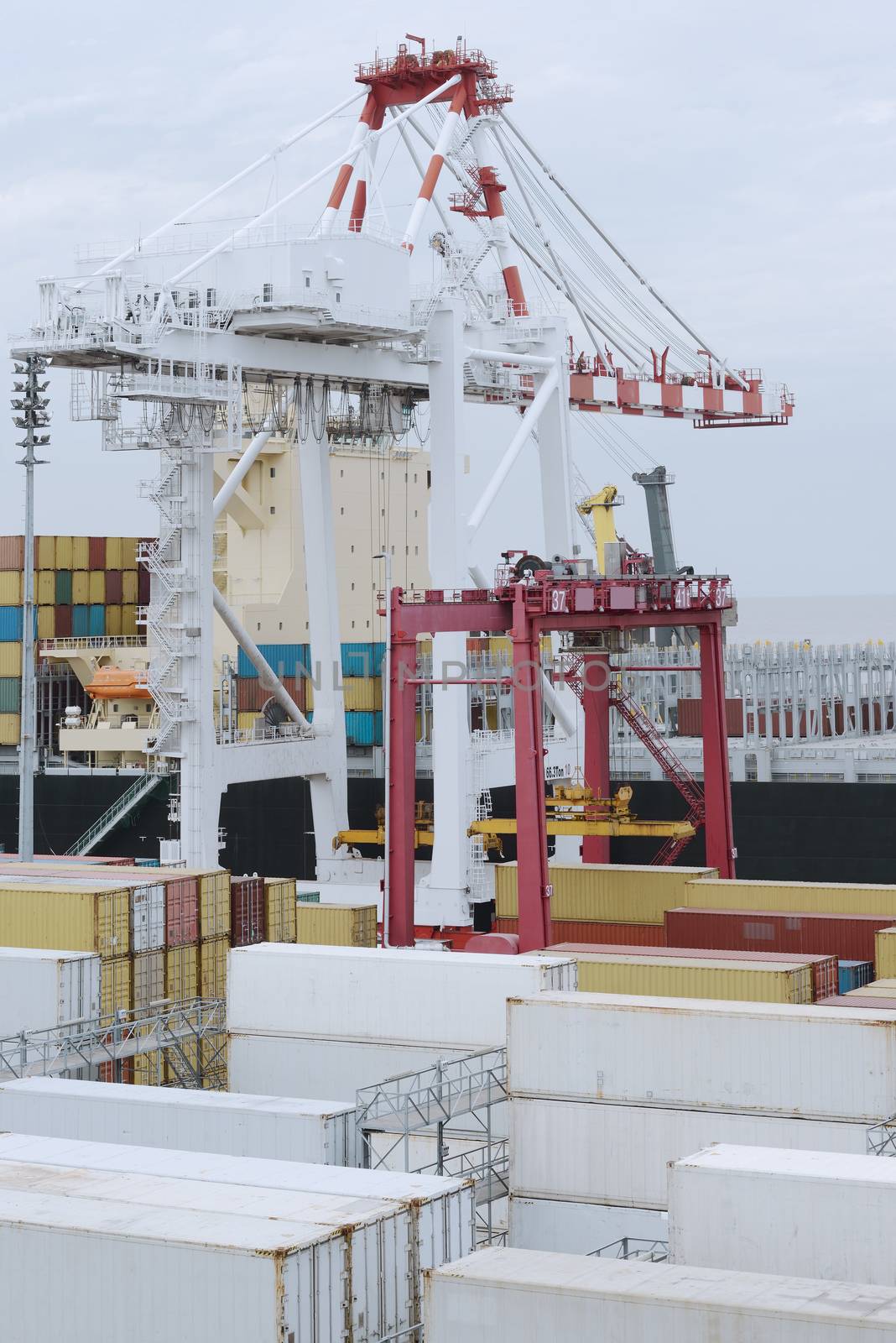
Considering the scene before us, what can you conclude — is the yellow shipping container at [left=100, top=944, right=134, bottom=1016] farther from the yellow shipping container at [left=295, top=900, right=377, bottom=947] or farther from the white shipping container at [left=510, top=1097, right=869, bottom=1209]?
the white shipping container at [left=510, top=1097, right=869, bottom=1209]

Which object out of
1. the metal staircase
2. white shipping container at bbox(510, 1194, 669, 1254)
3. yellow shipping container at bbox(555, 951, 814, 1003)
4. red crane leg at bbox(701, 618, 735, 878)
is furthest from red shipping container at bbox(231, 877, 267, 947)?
the metal staircase

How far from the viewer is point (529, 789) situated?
36.1m

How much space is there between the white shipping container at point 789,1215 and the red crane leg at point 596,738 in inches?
1012

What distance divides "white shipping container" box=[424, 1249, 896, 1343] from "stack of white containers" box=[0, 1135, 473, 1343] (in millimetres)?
933

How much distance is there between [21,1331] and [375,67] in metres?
35.0

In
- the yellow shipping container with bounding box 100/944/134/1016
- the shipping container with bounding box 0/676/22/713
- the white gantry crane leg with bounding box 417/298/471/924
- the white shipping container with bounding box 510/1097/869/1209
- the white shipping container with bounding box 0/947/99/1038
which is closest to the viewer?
the white shipping container with bounding box 510/1097/869/1209

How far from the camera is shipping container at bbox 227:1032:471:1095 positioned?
24594 mm

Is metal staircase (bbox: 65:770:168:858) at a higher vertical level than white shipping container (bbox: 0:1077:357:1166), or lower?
higher

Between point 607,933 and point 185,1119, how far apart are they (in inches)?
681

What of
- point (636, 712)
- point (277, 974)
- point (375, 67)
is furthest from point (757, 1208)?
point (375, 67)

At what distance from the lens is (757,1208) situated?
17.0 m

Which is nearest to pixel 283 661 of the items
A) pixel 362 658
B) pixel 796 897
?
pixel 362 658

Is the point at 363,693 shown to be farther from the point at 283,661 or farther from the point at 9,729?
the point at 9,729

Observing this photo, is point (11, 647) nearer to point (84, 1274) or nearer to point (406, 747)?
point (406, 747)
